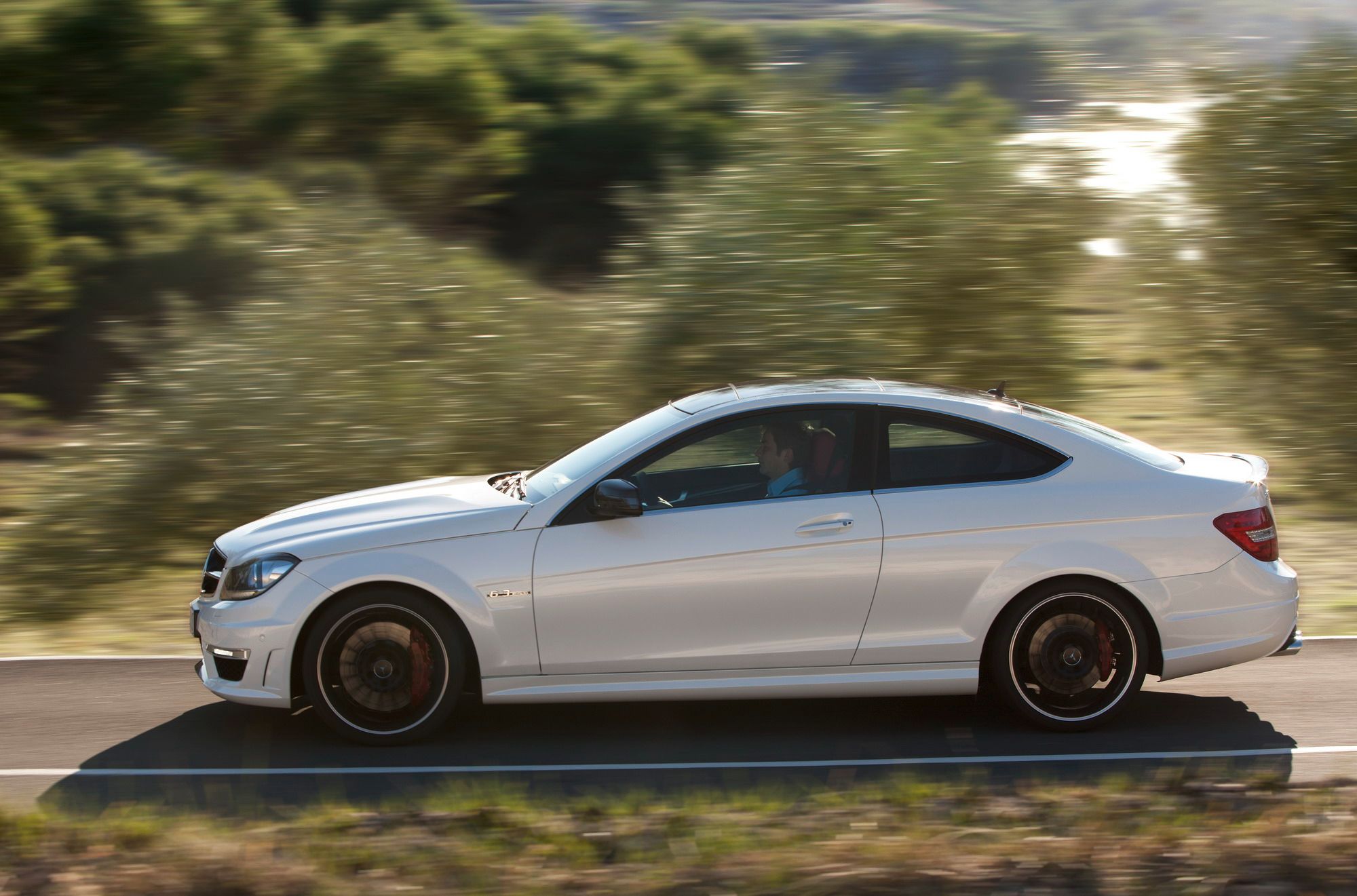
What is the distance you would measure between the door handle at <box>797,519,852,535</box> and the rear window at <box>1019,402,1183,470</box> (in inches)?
41.4

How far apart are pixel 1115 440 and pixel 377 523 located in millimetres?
3195

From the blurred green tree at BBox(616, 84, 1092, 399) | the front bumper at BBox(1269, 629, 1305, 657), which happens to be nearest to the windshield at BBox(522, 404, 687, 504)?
the front bumper at BBox(1269, 629, 1305, 657)

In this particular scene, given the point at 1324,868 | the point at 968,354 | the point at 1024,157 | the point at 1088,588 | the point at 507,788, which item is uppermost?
the point at 1024,157

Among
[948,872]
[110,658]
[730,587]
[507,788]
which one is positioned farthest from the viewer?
[110,658]

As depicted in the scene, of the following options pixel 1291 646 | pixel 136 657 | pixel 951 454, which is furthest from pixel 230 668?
pixel 1291 646

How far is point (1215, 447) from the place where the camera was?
13.4 m

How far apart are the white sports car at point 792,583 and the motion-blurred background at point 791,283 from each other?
→ 262 cm

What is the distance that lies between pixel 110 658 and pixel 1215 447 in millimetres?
9805

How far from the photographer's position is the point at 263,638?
5.95 meters

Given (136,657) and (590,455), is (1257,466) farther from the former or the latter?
(136,657)

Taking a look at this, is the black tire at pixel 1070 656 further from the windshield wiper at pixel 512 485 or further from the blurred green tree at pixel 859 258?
the blurred green tree at pixel 859 258

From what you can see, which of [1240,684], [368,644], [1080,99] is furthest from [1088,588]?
[1080,99]

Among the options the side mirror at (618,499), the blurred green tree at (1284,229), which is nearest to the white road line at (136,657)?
the side mirror at (618,499)

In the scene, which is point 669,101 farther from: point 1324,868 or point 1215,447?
point 1324,868
